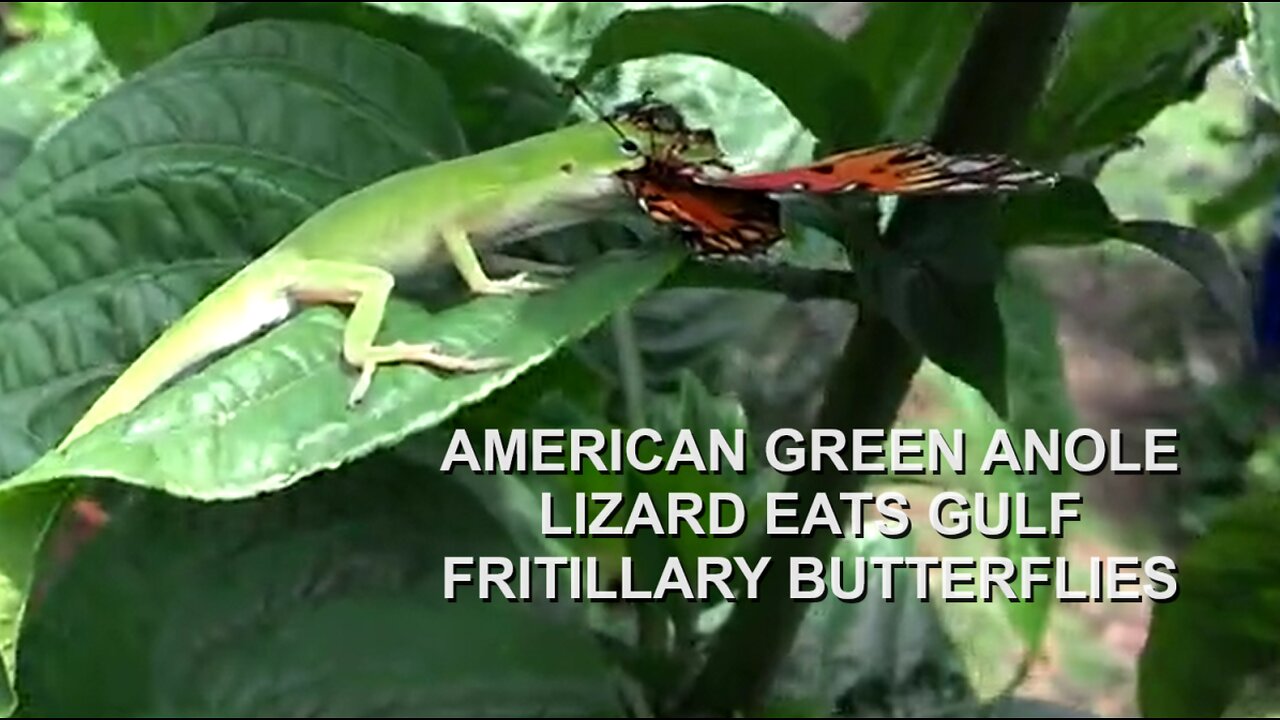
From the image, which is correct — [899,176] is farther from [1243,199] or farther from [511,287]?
[1243,199]

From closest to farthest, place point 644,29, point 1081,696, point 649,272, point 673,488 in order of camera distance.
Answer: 1. point 649,272
2. point 644,29
3. point 673,488
4. point 1081,696

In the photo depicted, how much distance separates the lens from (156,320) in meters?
0.43

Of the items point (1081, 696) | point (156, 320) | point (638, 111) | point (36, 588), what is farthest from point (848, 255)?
point (1081, 696)

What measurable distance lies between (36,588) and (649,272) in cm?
28

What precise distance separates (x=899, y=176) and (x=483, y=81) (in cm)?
21

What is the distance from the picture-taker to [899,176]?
0.38 meters

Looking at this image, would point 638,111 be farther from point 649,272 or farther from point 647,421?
point 647,421

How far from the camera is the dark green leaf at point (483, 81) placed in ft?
1.83

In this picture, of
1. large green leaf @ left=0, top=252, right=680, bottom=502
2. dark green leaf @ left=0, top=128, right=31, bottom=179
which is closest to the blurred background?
dark green leaf @ left=0, top=128, right=31, bottom=179

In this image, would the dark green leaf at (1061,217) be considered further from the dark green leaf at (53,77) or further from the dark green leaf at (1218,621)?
the dark green leaf at (53,77)

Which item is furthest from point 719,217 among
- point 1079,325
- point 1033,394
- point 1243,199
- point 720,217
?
point 1079,325

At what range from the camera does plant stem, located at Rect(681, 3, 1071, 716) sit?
0.53 m

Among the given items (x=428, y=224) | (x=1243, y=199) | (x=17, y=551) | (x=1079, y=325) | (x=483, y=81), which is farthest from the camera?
(x=1079, y=325)

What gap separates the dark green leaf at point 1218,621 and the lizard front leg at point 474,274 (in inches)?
9.0
